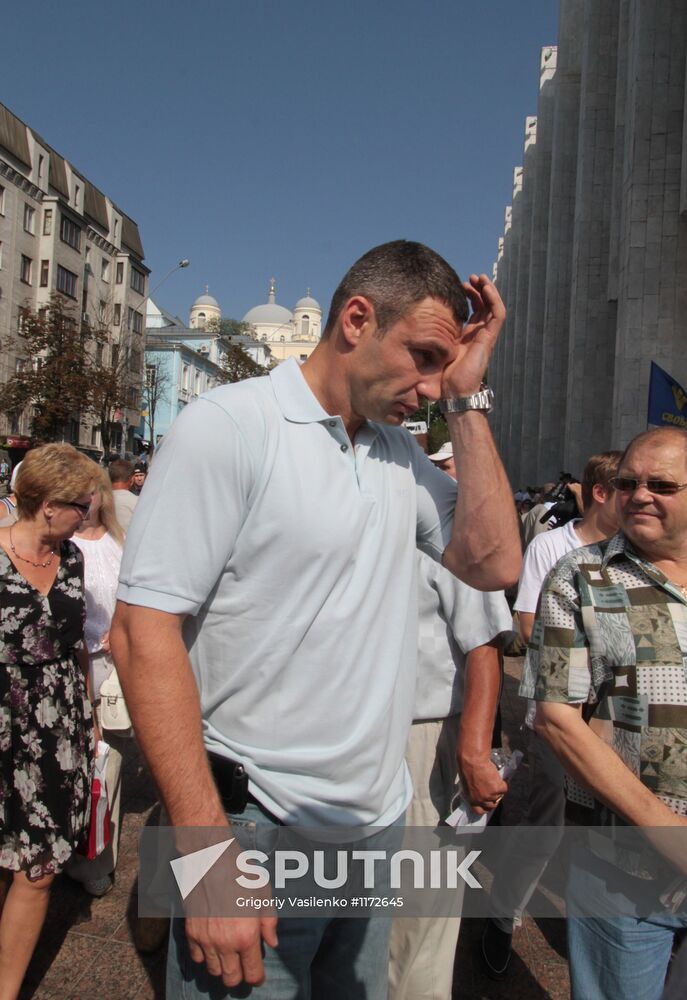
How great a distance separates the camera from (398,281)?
74.5 inches

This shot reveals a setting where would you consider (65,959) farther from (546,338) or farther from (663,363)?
(546,338)

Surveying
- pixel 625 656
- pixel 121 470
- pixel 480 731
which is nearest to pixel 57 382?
pixel 121 470

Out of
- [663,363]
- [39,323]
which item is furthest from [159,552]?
[39,323]

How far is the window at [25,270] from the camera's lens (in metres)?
41.3

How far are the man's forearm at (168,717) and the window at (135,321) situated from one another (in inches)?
2189

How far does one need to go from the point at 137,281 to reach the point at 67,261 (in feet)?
36.2

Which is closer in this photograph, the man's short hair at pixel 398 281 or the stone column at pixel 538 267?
the man's short hair at pixel 398 281

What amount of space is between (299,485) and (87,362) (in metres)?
39.2

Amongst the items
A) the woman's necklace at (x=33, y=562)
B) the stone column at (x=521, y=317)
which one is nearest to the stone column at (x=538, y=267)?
the stone column at (x=521, y=317)

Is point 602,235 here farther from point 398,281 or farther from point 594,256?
point 398,281

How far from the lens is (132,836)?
474 cm

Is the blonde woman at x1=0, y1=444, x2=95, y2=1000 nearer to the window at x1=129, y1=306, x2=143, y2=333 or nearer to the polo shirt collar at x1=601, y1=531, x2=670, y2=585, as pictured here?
the polo shirt collar at x1=601, y1=531, x2=670, y2=585

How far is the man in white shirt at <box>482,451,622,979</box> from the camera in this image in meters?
3.55

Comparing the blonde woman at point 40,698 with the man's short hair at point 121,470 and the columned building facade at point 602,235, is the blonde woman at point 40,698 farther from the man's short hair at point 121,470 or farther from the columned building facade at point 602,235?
the columned building facade at point 602,235
